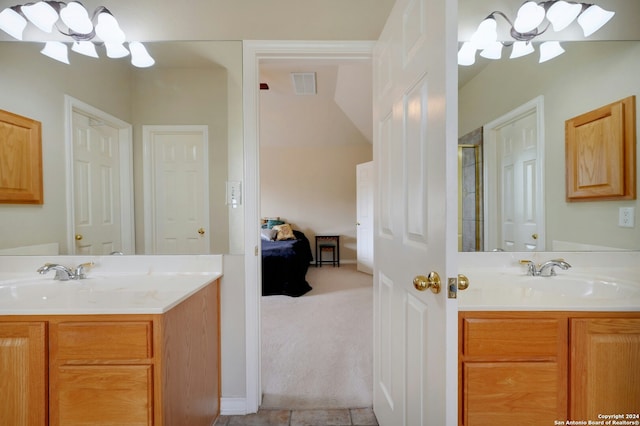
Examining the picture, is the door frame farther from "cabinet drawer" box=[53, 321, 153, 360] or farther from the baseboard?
the baseboard

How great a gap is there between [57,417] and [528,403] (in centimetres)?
163

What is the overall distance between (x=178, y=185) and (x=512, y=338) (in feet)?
5.63

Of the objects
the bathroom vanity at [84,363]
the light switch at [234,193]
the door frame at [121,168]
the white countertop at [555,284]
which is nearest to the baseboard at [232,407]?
the bathroom vanity at [84,363]

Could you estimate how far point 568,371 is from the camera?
88cm

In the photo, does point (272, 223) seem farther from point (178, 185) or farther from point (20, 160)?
point (20, 160)

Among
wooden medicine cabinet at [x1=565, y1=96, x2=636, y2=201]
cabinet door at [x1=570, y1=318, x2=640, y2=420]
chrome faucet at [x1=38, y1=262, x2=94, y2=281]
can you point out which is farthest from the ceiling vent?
cabinet door at [x1=570, y1=318, x2=640, y2=420]

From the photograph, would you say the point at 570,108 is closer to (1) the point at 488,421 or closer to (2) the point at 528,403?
(2) the point at 528,403

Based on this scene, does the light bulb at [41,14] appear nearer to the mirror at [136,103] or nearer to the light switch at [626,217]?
the mirror at [136,103]

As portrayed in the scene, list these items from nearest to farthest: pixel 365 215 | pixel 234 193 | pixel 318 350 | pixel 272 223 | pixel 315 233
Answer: pixel 234 193, pixel 318 350, pixel 365 215, pixel 272 223, pixel 315 233

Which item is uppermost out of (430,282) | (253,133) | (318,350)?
(253,133)

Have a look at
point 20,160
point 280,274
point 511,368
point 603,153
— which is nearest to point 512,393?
point 511,368

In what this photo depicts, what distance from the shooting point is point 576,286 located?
46.9 inches

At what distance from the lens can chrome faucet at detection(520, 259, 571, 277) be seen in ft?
4.09

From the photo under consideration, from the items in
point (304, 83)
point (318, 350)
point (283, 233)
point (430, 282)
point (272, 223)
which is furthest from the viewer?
point (272, 223)
